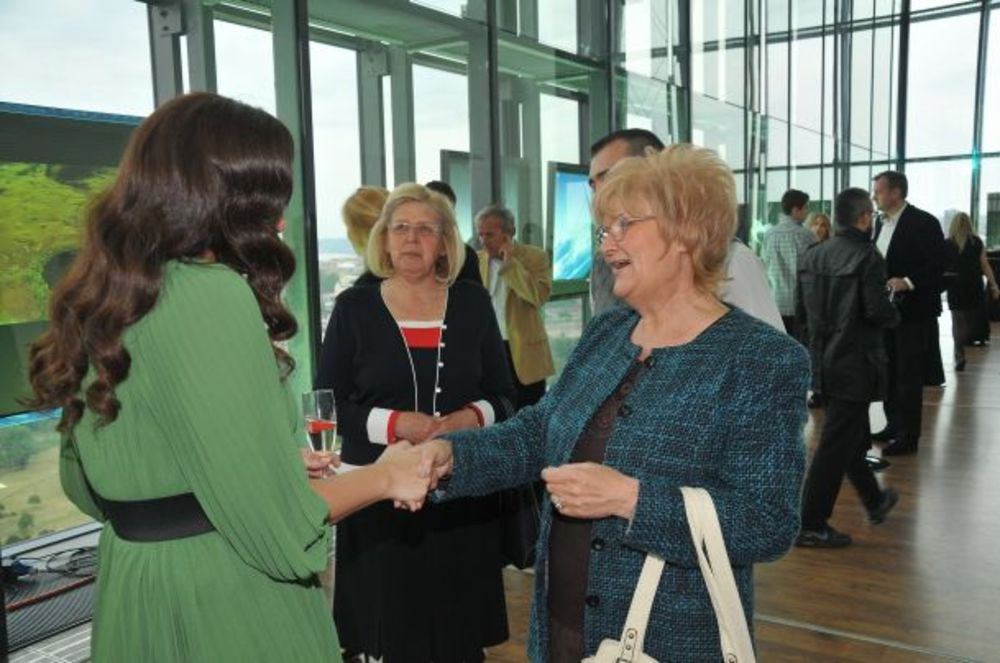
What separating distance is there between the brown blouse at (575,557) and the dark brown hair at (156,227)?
697 mm

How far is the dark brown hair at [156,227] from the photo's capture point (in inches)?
41.9

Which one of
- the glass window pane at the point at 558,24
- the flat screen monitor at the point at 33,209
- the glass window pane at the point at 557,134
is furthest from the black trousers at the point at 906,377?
the flat screen monitor at the point at 33,209

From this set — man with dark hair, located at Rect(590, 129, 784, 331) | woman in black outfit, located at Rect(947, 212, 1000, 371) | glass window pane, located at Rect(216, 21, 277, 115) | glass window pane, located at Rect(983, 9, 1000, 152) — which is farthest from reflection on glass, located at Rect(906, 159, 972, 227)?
man with dark hair, located at Rect(590, 129, 784, 331)

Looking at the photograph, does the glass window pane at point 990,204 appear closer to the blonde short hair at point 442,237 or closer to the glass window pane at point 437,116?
the glass window pane at point 437,116

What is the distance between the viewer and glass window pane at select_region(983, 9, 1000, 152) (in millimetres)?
14086

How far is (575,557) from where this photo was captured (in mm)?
1558

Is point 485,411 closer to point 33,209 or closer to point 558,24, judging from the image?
point 33,209

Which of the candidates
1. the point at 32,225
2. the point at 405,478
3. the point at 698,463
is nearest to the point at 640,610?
the point at 698,463

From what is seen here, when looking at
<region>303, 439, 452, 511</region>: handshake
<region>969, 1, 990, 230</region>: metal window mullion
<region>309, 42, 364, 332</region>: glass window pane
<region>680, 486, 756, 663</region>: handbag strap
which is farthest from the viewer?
<region>969, 1, 990, 230</region>: metal window mullion

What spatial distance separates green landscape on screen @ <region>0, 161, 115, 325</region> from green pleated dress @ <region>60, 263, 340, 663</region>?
1879 millimetres

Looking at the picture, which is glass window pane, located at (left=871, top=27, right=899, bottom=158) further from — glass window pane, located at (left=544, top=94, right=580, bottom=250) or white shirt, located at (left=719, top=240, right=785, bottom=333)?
white shirt, located at (left=719, top=240, right=785, bottom=333)

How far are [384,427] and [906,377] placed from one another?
4823mm

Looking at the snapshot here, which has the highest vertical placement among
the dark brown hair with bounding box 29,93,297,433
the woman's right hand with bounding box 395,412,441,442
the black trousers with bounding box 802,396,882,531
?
the dark brown hair with bounding box 29,93,297,433

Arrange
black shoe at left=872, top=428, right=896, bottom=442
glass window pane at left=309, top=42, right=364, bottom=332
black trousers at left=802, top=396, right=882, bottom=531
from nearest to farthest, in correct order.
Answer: glass window pane at left=309, top=42, right=364, bottom=332 < black trousers at left=802, top=396, right=882, bottom=531 < black shoe at left=872, top=428, right=896, bottom=442
